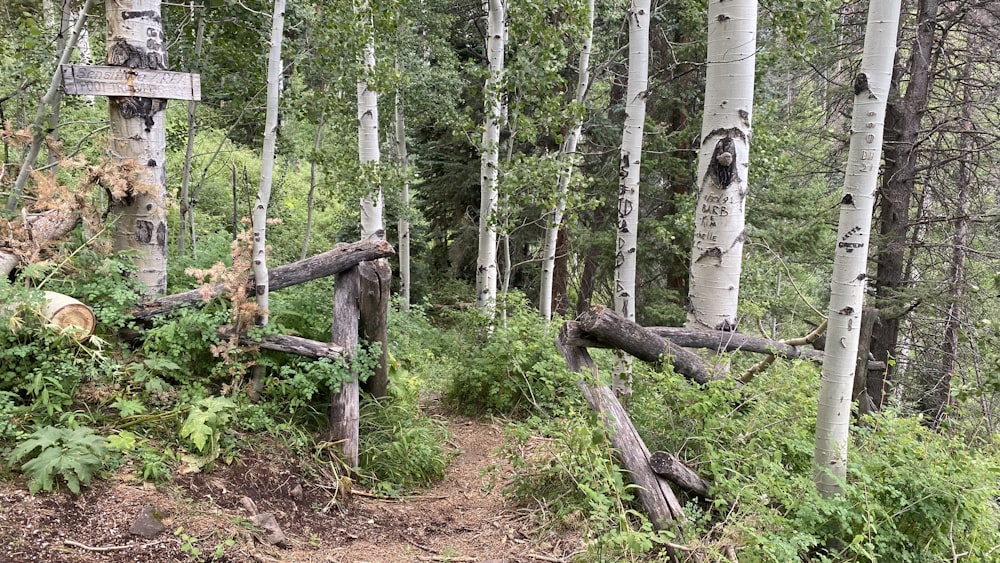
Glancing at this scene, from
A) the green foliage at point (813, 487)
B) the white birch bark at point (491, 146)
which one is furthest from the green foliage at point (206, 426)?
the white birch bark at point (491, 146)

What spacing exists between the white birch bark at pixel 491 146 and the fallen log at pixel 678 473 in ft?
15.2

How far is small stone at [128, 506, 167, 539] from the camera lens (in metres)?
3.30

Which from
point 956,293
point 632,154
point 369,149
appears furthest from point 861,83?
point 956,293

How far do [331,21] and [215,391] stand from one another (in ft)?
15.0

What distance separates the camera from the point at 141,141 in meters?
4.88

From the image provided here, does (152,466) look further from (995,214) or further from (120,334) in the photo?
(995,214)

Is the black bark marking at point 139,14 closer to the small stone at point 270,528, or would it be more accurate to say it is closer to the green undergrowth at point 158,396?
the green undergrowth at point 158,396

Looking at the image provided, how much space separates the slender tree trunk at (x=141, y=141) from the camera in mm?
4676

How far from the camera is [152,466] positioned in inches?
147

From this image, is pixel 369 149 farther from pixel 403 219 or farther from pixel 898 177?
pixel 898 177

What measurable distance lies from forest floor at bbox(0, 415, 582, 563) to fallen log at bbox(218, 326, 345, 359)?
801 mm

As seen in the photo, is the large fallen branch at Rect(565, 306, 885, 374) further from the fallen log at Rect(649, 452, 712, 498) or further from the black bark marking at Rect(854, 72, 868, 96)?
Result: the black bark marking at Rect(854, 72, 868, 96)

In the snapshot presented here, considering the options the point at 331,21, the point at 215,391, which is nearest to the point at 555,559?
the point at 215,391

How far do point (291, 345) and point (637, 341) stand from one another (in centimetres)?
272
